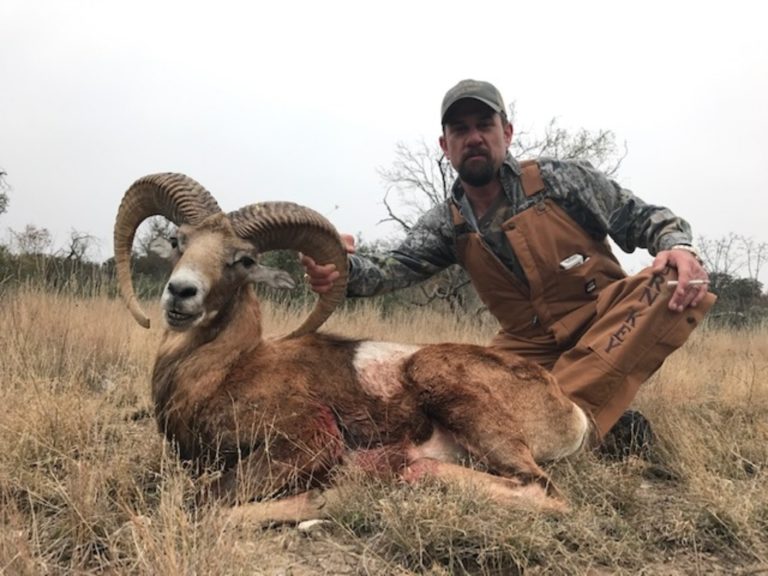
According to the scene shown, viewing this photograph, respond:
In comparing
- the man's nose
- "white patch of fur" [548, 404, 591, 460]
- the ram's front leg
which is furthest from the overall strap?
the ram's front leg

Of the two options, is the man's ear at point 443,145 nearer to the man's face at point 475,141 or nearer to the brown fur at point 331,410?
the man's face at point 475,141

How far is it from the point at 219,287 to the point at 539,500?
2.19 m

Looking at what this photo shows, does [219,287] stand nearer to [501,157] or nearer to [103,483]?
[103,483]

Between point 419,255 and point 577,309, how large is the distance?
1.44 meters

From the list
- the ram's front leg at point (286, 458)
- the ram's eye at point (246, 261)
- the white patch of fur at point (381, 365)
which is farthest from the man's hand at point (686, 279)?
the ram's eye at point (246, 261)

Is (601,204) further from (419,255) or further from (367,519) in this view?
(367,519)

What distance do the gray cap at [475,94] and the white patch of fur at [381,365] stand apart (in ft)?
7.20

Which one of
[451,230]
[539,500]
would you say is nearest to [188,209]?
[451,230]

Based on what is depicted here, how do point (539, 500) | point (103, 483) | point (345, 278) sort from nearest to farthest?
point (103, 483) → point (539, 500) → point (345, 278)

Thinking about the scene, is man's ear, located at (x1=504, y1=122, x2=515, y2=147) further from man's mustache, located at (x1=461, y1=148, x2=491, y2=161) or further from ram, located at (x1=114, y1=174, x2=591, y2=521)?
ram, located at (x1=114, y1=174, x2=591, y2=521)

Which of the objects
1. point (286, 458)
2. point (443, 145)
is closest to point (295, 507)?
point (286, 458)

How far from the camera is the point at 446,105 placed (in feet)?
Result: 18.4

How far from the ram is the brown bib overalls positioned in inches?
15.0

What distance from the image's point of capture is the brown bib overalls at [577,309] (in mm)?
4477
